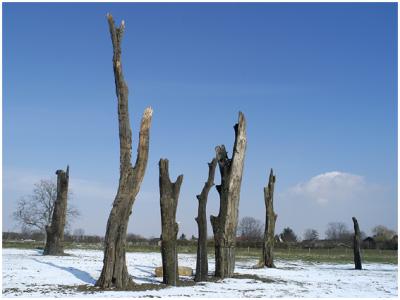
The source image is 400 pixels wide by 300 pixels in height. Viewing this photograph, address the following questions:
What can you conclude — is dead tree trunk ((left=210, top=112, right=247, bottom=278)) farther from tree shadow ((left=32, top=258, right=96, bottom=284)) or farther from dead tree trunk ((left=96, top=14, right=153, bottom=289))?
tree shadow ((left=32, top=258, right=96, bottom=284))

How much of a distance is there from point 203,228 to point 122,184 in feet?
12.2

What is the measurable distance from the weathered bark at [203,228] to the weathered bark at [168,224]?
152 centimetres

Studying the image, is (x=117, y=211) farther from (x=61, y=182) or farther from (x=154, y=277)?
(x=61, y=182)

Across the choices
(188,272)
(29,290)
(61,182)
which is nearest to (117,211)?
(29,290)

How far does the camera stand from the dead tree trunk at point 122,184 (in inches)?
492

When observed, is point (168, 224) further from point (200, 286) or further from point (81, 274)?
point (81, 274)

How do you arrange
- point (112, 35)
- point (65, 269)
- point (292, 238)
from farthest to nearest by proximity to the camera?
point (292, 238) → point (65, 269) → point (112, 35)

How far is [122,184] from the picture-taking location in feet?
42.7

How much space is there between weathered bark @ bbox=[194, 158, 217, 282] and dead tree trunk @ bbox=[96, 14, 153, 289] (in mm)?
2859

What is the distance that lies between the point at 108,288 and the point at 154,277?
11.8 feet

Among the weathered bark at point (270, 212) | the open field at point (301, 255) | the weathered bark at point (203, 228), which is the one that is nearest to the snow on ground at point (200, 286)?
the weathered bark at point (203, 228)

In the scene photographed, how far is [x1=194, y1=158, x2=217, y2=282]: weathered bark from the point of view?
14.8 m

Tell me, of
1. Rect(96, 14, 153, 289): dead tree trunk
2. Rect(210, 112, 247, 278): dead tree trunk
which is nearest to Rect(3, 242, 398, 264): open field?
Rect(210, 112, 247, 278): dead tree trunk

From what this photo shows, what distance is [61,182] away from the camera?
25781mm
